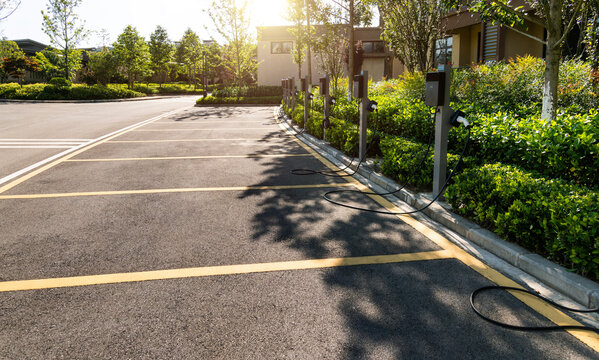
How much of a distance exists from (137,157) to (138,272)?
251 inches

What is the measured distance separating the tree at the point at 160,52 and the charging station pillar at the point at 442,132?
70.9m

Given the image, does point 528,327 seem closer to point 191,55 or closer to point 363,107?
point 363,107

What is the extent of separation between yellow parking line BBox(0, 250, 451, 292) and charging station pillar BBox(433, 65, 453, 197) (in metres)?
1.48

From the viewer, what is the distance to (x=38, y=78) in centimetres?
5638

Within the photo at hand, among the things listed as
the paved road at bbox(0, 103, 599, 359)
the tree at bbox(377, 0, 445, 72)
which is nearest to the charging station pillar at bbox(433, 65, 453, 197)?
the paved road at bbox(0, 103, 599, 359)

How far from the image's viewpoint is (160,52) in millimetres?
72500

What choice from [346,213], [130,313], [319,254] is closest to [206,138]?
[346,213]

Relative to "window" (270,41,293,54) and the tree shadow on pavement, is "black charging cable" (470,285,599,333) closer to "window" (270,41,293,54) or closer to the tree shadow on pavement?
the tree shadow on pavement

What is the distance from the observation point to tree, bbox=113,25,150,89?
54750mm

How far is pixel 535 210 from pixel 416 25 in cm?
1418

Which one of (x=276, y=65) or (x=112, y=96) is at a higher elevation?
(x=276, y=65)

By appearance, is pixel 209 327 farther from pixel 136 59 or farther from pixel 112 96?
pixel 136 59

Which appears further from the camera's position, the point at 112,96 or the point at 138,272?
the point at 112,96

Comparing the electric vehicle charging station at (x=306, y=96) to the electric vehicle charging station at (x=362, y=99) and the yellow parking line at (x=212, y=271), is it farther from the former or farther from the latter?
the yellow parking line at (x=212, y=271)
